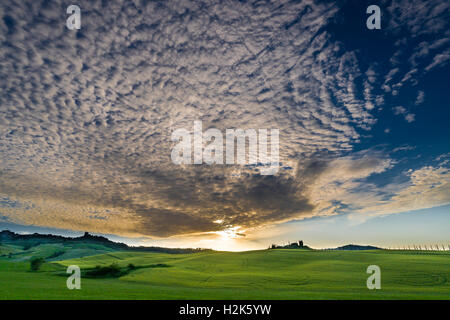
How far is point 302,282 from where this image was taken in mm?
46469
